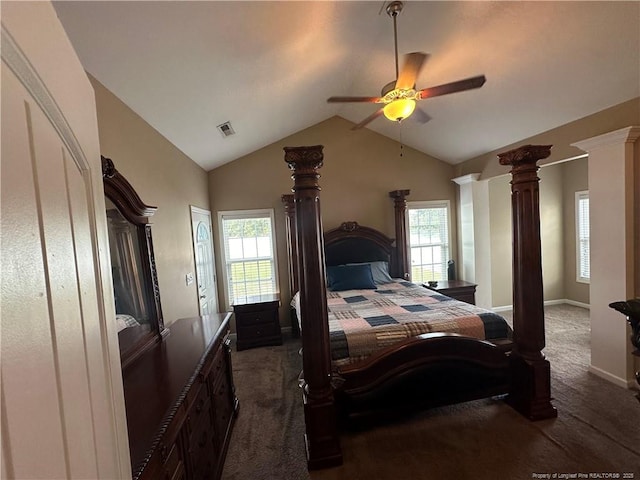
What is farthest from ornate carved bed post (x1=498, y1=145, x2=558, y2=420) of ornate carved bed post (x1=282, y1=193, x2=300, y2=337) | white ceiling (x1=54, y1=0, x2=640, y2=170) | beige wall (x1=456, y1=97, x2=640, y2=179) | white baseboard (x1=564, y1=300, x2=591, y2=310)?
white baseboard (x1=564, y1=300, x2=591, y2=310)

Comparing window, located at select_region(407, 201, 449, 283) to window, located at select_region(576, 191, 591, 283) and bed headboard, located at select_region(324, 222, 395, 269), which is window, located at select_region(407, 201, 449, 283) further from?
window, located at select_region(576, 191, 591, 283)

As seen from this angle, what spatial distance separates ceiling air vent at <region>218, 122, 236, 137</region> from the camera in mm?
3246

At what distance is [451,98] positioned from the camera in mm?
3467

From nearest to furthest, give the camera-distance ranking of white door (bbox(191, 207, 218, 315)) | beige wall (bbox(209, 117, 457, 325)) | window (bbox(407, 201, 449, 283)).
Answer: white door (bbox(191, 207, 218, 315)) → beige wall (bbox(209, 117, 457, 325)) → window (bbox(407, 201, 449, 283))

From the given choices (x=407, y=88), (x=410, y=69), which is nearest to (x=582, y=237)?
(x=407, y=88)

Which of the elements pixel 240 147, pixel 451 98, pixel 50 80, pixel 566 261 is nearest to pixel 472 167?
pixel 451 98

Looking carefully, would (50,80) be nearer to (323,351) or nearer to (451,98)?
(323,351)

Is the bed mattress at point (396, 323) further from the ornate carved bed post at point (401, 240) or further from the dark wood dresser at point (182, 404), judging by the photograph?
the ornate carved bed post at point (401, 240)

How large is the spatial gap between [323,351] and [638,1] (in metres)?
3.02

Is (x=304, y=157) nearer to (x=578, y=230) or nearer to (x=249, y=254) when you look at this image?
(x=249, y=254)

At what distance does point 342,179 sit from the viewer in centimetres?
488

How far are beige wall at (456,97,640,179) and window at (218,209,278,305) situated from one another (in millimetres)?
Answer: 3308

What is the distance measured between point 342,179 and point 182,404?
3.97 m

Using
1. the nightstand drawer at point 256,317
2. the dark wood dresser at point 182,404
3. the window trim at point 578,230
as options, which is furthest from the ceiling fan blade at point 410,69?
the window trim at point 578,230
